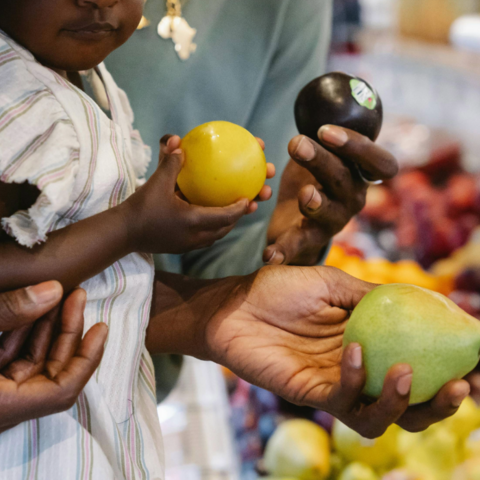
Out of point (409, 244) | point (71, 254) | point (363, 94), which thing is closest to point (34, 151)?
point (71, 254)

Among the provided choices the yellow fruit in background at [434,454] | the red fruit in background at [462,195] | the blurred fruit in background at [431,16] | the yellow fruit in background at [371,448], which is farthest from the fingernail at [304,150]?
the blurred fruit in background at [431,16]

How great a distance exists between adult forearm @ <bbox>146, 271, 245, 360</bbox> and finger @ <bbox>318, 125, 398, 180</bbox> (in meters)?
0.37

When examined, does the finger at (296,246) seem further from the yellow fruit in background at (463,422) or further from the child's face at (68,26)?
the yellow fruit in background at (463,422)

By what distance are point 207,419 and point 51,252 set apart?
4.36 feet

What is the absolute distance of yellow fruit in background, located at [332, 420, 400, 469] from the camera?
5.82 feet

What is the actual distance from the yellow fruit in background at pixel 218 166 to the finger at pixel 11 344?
402 mm

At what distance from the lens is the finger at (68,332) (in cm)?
88

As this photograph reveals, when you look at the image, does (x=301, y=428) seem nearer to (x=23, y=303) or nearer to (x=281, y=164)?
(x=281, y=164)

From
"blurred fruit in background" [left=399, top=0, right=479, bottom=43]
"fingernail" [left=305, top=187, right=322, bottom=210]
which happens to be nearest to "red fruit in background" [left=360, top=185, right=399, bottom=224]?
"blurred fruit in background" [left=399, top=0, right=479, bottom=43]

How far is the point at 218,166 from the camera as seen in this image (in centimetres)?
101

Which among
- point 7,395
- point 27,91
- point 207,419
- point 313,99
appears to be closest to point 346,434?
point 207,419

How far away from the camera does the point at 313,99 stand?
1.25 metres

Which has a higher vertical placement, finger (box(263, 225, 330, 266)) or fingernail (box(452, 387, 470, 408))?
fingernail (box(452, 387, 470, 408))

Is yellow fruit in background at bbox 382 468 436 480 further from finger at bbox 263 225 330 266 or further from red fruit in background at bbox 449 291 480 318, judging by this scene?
finger at bbox 263 225 330 266
